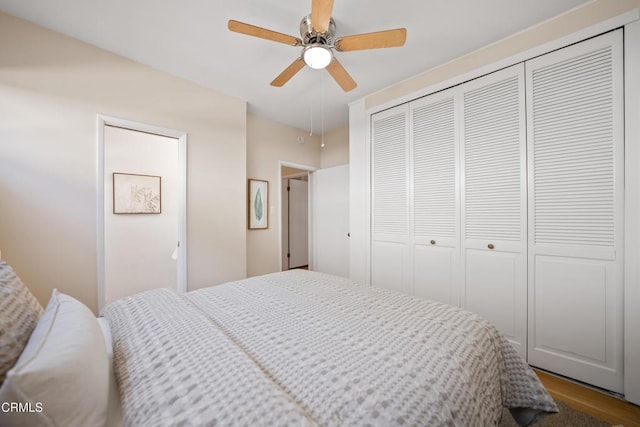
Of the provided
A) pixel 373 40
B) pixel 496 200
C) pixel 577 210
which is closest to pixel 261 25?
pixel 373 40

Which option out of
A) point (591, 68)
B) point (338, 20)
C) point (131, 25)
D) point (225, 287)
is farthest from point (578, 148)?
point (131, 25)

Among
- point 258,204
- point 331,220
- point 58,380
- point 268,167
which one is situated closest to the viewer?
point 58,380

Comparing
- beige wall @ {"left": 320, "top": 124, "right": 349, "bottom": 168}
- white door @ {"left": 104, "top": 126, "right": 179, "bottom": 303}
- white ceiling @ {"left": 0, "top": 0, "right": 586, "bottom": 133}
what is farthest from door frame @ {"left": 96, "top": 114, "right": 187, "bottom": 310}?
beige wall @ {"left": 320, "top": 124, "right": 349, "bottom": 168}

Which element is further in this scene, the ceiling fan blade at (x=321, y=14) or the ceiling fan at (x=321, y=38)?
the ceiling fan at (x=321, y=38)

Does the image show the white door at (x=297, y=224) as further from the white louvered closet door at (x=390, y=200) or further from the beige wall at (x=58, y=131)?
the beige wall at (x=58, y=131)

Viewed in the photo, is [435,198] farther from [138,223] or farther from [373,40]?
[138,223]

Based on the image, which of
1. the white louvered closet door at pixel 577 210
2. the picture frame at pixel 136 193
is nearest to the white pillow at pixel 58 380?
the white louvered closet door at pixel 577 210

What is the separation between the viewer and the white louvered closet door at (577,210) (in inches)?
64.2

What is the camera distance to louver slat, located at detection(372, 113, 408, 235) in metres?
2.72

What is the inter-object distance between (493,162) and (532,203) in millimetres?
448

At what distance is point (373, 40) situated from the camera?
1.63 meters

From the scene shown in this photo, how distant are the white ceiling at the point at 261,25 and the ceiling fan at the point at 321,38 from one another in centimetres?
21

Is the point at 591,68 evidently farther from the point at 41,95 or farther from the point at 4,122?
the point at 4,122

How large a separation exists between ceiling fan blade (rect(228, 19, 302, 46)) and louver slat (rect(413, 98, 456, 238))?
5.01ft
